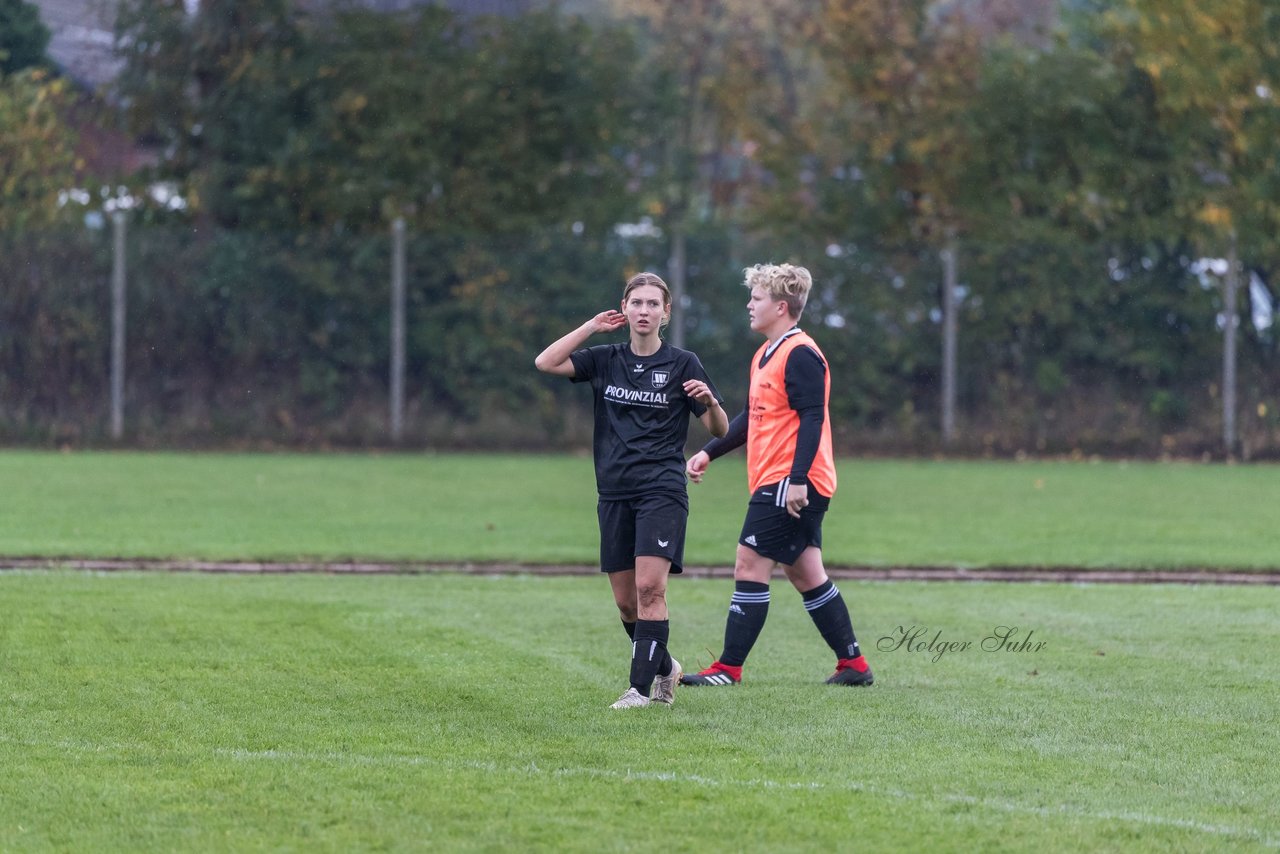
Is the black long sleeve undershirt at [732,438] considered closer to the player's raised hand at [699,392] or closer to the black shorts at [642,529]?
the black shorts at [642,529]

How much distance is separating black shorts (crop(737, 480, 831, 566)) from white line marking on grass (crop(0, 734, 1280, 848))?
1.92 metres

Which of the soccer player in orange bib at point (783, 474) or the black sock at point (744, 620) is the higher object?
the soccer player in orange bib at point (783, 474)

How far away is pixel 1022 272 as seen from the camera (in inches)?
904

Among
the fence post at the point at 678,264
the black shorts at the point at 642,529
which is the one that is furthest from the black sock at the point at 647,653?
the fence post at the point at 678,264

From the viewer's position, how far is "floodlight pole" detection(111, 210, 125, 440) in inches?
898

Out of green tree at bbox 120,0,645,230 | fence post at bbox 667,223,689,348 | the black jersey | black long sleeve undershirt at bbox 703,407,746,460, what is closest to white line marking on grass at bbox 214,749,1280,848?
the black jersey

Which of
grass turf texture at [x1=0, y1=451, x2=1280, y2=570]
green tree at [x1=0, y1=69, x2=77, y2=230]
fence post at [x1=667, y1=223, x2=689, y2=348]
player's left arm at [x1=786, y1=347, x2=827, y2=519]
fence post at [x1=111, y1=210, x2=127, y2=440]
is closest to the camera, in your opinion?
player's left arm at [x1=786, y1=347, x2=827, y2=519]

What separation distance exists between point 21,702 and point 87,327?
1695cm

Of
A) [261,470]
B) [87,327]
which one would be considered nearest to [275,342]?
[87,327]

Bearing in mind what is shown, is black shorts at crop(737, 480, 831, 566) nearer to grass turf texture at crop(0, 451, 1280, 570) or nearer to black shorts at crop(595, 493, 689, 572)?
black shorts at crop(595, 493, 689, 572)

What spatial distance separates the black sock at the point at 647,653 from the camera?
6988 mm

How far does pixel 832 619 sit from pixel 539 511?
26.8 ft

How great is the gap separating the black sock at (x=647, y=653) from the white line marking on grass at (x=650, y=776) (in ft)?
4.03

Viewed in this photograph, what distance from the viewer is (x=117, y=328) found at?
22.9 meters
